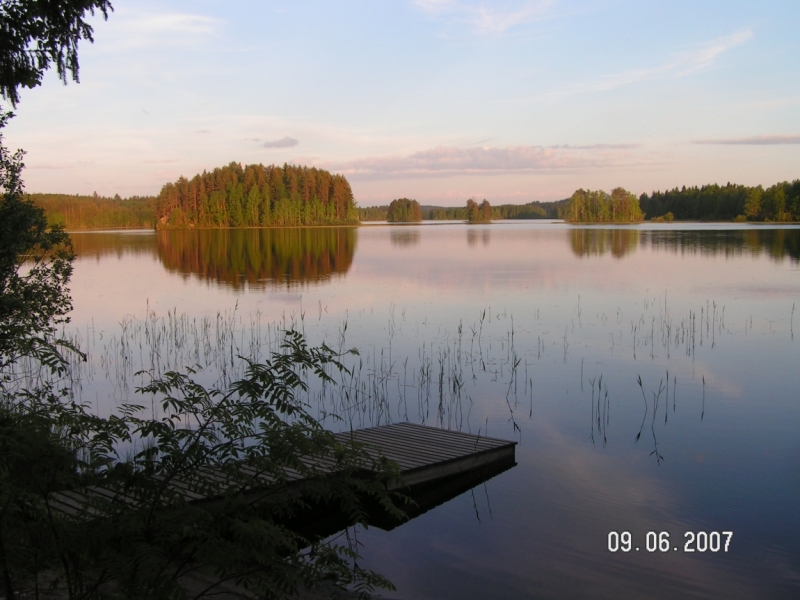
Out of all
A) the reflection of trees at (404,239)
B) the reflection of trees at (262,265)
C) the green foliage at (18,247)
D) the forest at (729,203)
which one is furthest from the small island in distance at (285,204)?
the green foliage at (18,247)

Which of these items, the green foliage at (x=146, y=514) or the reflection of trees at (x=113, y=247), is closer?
the green foliage at (x=146, y=514)

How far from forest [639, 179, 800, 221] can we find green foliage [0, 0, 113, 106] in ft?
398

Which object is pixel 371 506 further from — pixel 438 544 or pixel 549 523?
pixel 549 523

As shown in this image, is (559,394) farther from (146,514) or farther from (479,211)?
(479,211)

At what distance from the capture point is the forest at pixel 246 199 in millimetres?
123000

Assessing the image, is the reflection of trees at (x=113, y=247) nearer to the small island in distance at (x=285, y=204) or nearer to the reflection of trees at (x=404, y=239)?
the reflection of trees at (x=404, y=239)

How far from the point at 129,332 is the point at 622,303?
49.3 ft

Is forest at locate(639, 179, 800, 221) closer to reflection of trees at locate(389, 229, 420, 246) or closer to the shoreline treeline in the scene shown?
reflection of trees at locate(389, 229, 420, 246)

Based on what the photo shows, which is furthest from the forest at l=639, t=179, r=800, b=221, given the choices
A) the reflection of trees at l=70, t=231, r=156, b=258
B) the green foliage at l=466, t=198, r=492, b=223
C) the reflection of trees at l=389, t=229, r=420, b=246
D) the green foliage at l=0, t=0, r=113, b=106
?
the green foliage at l=0, t=0, r=113, b=106

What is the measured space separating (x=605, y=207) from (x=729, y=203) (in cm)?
3069
